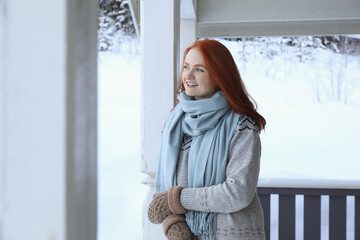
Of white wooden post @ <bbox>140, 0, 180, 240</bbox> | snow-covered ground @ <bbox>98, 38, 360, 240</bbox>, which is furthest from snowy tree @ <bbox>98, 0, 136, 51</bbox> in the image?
white wooden post @ <bbox>140, 0, 180, 240</bbox>

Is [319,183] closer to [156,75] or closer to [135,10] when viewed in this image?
[156,75]

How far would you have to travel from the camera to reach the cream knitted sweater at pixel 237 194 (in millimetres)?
1356

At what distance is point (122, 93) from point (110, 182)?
2.11 metres

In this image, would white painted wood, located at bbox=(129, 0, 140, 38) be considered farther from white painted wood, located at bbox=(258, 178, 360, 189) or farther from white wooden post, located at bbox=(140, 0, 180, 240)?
white painted wood, located at bbox=(258, 178, 360, 189)

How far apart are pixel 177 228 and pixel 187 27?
9.88 feet

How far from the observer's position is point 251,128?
1431mm

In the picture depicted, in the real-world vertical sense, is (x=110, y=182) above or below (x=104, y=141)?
below

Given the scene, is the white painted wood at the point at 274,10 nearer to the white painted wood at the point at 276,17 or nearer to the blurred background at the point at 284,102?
the white painted wood at the point at 276,17

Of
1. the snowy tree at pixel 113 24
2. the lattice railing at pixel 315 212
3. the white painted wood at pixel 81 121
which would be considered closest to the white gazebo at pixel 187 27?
the lattice railing at pixel 315 212

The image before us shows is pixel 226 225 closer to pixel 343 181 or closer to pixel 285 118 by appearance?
pixel 343 181

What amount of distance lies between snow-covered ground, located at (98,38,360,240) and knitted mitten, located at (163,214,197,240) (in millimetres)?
6373

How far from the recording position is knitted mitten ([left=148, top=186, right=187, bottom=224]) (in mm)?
1428

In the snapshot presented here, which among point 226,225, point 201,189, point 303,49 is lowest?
point 226,225
